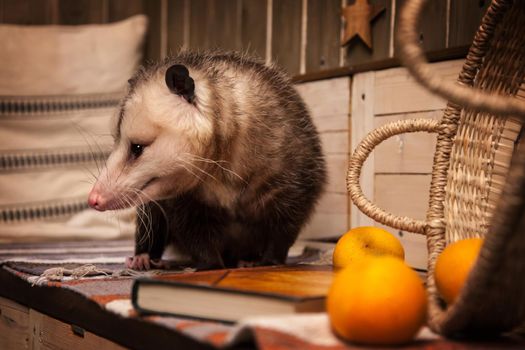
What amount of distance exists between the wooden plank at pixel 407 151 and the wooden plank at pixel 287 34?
1.65 ft

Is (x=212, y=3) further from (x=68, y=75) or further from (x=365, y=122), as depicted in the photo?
(x=365, y=122)

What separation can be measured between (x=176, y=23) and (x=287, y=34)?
2.19 feet

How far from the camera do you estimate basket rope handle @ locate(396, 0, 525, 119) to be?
75cm

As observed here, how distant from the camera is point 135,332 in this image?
1.09 m

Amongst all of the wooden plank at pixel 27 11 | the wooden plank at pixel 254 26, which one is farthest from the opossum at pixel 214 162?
the wooden plank at pixel 27 11

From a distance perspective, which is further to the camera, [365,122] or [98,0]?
[98,0]

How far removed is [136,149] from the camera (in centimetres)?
147

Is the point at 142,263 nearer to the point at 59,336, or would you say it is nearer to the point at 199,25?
the point at 59,336

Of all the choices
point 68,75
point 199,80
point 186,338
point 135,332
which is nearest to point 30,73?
point 68,75

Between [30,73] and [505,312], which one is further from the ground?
[30,73]

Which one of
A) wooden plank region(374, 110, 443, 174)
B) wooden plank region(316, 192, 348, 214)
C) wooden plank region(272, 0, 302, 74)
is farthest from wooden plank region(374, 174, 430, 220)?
wooden plank region(272, 0, 302, 74)

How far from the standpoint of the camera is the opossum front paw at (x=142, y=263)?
1.68m

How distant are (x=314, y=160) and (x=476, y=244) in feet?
2.53

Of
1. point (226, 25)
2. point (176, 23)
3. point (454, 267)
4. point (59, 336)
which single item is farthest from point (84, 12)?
point (454, 267)
